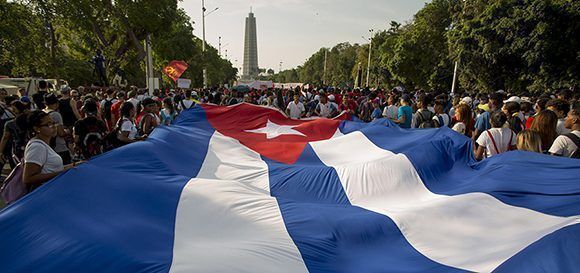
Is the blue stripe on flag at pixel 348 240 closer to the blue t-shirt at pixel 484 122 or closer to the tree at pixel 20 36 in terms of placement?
the blue t-shirt at pixel 484 122

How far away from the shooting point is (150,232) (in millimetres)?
2834

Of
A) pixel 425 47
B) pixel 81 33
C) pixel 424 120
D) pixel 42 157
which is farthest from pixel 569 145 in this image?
pixel 425 47

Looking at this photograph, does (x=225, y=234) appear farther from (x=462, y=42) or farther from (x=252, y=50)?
(x=252, y=50)

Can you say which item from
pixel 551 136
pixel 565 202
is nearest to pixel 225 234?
pixel 565 202

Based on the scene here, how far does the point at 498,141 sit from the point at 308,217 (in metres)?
2.88

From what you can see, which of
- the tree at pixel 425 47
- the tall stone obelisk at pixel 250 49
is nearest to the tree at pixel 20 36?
the tree at pixel 425 47

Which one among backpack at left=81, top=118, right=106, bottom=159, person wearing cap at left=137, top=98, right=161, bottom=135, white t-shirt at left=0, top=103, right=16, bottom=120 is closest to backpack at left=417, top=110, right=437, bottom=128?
person wearing cap at left=137, top=98, right=161, bottom=135

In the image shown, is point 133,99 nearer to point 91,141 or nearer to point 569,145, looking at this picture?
point 91,141

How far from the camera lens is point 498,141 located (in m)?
4.61

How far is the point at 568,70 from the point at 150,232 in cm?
2196

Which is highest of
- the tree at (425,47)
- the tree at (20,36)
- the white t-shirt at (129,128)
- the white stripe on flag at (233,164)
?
the tree at (425,47)

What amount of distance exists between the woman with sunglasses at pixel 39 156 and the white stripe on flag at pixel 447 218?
120 inches

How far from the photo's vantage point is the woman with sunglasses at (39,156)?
3.33 metres

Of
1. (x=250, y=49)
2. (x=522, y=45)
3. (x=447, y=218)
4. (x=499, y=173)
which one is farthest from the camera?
(x=250, y=49)
